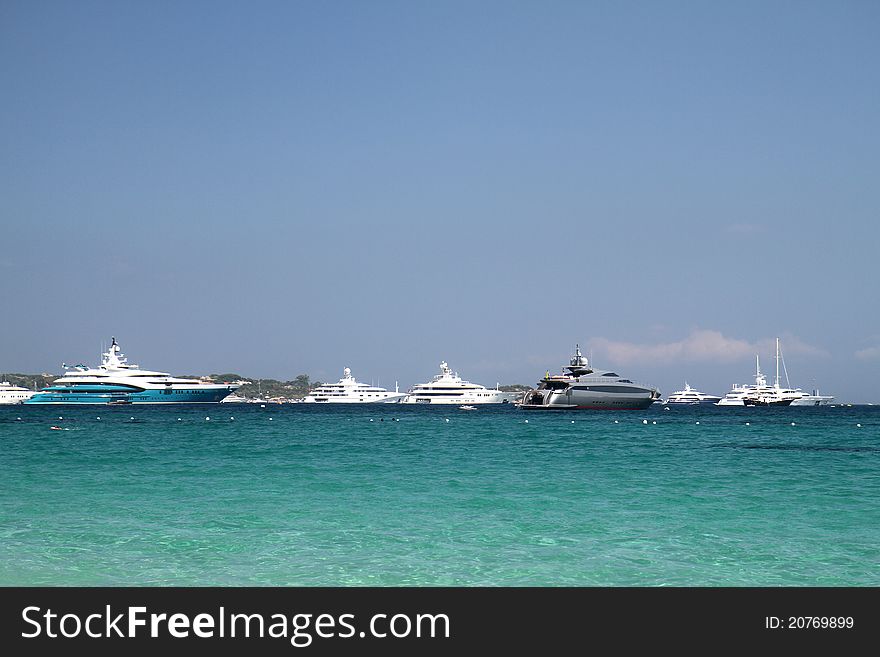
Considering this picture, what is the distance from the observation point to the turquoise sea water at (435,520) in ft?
42.5

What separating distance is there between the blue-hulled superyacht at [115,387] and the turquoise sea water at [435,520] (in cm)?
11135

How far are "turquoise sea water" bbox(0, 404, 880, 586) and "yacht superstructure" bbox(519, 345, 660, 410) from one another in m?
73.9

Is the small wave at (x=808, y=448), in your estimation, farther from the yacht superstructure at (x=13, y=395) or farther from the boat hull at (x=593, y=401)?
the yacht superstructure at (x=13, y=395)

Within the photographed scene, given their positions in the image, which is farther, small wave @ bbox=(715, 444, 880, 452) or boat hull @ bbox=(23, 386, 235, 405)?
boat hull @ bbox=(23, 386, 235, 405)

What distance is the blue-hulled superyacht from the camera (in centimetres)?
14025

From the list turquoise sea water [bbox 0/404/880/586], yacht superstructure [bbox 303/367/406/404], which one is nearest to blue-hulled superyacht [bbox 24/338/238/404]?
yacht superstructure [bbox 303/367/406/404]

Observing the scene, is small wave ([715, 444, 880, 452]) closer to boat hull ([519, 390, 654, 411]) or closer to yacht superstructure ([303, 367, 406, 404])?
boat hull ([519, 390, 654, 411])

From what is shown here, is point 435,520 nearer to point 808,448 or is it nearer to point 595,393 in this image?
point 808,448

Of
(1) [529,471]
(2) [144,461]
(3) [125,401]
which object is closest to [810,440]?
(1) [529,471]

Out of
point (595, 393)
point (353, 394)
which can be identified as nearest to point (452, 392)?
point (353, 394)

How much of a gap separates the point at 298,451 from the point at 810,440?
33125mm

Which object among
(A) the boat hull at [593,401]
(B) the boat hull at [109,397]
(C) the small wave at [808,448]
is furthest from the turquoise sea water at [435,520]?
(B) the boat hull at [109,397]

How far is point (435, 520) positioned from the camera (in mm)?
17938
